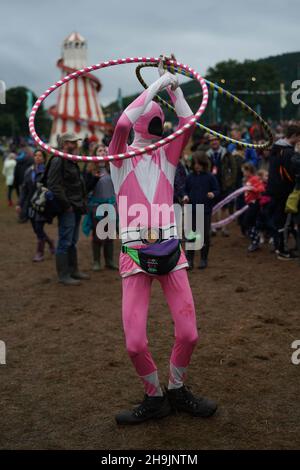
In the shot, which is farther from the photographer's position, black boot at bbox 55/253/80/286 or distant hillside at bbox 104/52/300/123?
distant hillside at bbox 104/52/300/123

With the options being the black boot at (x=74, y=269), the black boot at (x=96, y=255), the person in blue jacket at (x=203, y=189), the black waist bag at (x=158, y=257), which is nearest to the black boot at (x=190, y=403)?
the black waist bag at (x=158, y=257)

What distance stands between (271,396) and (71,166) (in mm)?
5056

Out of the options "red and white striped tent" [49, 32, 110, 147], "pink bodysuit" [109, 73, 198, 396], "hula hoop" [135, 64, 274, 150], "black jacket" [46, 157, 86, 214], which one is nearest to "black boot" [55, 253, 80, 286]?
"black jacket" [46, 157, 86, 214]

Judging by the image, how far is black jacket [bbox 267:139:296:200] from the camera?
9805 millimetres

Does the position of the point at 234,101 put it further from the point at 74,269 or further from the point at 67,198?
the point at 74,269

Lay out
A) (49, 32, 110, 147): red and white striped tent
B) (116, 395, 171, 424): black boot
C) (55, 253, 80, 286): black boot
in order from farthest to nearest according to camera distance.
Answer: (49, 32, 110, 147): red and white striped tent
(55, 253, 80, 286): black boot
(116, 395, 171, 424): black boot

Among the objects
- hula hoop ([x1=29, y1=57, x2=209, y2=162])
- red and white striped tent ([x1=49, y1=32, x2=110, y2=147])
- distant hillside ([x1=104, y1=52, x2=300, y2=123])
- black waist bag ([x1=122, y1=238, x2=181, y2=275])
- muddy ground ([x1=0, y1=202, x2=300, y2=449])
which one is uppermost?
distant hillside ([x1=104, y1=52, x2=300, y2=123])

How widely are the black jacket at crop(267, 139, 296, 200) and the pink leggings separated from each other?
5966 millimetres

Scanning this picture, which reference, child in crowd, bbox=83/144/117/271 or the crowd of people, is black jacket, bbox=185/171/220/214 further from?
child in crowd, bbox=83/144/117/271

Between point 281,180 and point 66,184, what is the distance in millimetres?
3946

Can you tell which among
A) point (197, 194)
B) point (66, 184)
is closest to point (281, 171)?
point (197, 194)

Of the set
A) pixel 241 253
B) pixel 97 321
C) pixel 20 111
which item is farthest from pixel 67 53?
pixel 20 111

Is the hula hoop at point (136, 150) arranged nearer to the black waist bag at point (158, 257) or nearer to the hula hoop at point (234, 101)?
the hula hoop at point (234, 101)
